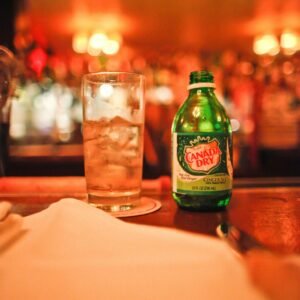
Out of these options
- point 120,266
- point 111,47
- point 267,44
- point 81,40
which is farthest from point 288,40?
point 120,266

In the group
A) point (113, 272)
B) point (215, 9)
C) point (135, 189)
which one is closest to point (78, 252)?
point (113, 272)

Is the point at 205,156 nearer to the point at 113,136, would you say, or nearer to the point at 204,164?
the point at 204,164

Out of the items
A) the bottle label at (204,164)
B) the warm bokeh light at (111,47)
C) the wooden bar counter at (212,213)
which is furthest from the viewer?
the warm bokeh light at (111,47)

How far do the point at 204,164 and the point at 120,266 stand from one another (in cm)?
28

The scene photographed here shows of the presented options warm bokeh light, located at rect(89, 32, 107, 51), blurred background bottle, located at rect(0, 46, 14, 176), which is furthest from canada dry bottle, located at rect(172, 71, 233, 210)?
warm bokeh light, located at rect(89, 32, 107, 51)

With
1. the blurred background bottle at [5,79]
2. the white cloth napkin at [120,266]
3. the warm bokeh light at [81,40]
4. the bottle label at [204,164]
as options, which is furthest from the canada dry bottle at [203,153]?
the warm bokeh light at [81,40]

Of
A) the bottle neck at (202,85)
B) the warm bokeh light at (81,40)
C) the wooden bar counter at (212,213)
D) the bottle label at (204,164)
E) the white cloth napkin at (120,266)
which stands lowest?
the wooden bar counter at (212,213)

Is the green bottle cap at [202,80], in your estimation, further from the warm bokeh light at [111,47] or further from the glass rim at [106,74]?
the warm bokeh light at [111,47]

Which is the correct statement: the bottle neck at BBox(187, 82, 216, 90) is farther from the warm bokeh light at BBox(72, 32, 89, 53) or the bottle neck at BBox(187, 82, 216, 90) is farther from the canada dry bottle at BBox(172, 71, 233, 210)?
the warm bokeh light at BBox(72, 32, 89, 53)

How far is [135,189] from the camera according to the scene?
61 centimetres

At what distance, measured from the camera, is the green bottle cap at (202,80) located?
23.8 inches

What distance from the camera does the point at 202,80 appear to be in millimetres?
607

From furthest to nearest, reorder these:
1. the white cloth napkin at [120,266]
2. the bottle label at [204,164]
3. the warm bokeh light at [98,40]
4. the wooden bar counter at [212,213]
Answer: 1. the warm bokeh light at [98,40]
2. the bottle label at [204,164]
3. the wooden bar counter at [212,213]
4. the white cloth napkin at [120,266]

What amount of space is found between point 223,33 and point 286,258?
4.33 m
